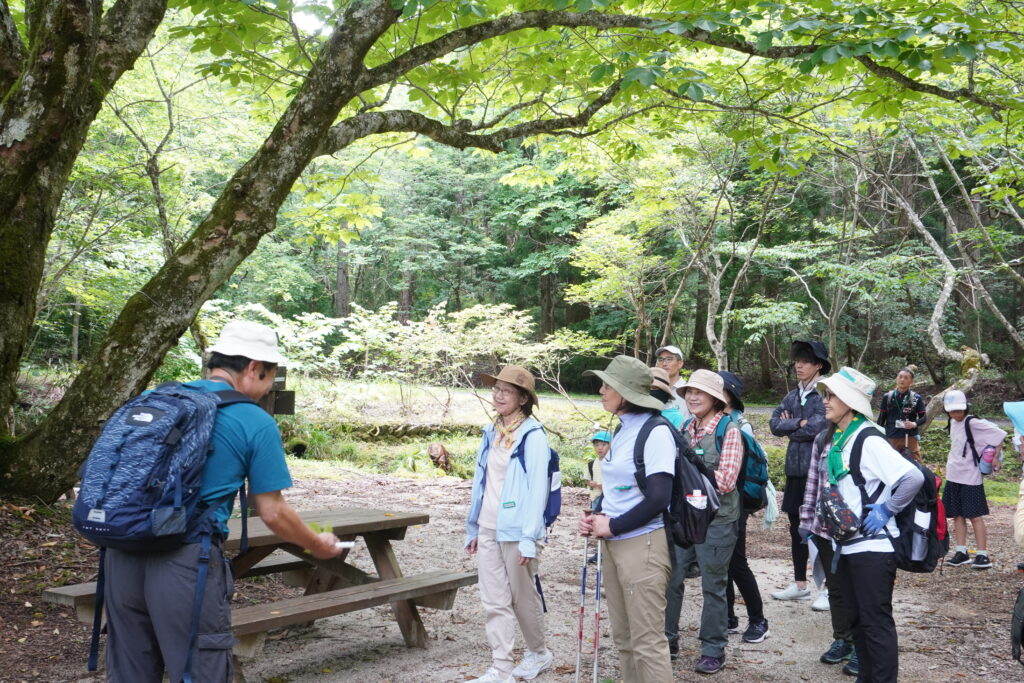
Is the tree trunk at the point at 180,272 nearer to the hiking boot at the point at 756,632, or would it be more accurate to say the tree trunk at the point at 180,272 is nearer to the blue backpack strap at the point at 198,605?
the blue backpack strap at the point at 198,605

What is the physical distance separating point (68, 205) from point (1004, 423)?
21.8 m

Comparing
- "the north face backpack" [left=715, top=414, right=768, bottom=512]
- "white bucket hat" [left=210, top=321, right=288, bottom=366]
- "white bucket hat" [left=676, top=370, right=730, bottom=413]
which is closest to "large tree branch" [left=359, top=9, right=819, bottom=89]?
"white bucket hat" [left=676, top=370, right=730, bottom=413]

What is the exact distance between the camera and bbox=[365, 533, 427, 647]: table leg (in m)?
5.05

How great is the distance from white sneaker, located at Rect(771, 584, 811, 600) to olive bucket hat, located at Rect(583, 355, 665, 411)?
11.4 feet

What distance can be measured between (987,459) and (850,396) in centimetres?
470

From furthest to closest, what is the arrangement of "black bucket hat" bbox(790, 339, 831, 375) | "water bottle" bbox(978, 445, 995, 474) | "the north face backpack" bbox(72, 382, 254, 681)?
1. "water bottle" bbox(978, 445, 995, 474)
2. "black bucket hat" bbox(790, 339, 831, 375)
3. "the north face backpack" bbox(72, 382, 254, 681)

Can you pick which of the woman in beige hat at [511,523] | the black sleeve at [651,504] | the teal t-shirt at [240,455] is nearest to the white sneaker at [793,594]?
the woman in beige hat at [511,523]

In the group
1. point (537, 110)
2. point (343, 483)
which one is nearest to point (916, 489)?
point (537, 110)

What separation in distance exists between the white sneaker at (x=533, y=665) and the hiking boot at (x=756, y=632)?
156 cm

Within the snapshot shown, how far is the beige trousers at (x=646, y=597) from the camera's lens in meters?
3.66

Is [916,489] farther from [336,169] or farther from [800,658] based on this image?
[336,169]

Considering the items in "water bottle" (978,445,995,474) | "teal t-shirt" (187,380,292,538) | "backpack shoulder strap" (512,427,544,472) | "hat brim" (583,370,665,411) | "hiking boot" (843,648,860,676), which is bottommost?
"hiking boot" (843,648,860,676)

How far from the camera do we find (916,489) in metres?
3.65

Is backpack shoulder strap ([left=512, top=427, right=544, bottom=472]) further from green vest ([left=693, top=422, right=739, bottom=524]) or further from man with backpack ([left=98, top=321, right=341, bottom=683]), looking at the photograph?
man with backpack ([left=98, top=321, right=341, bottom=683])
